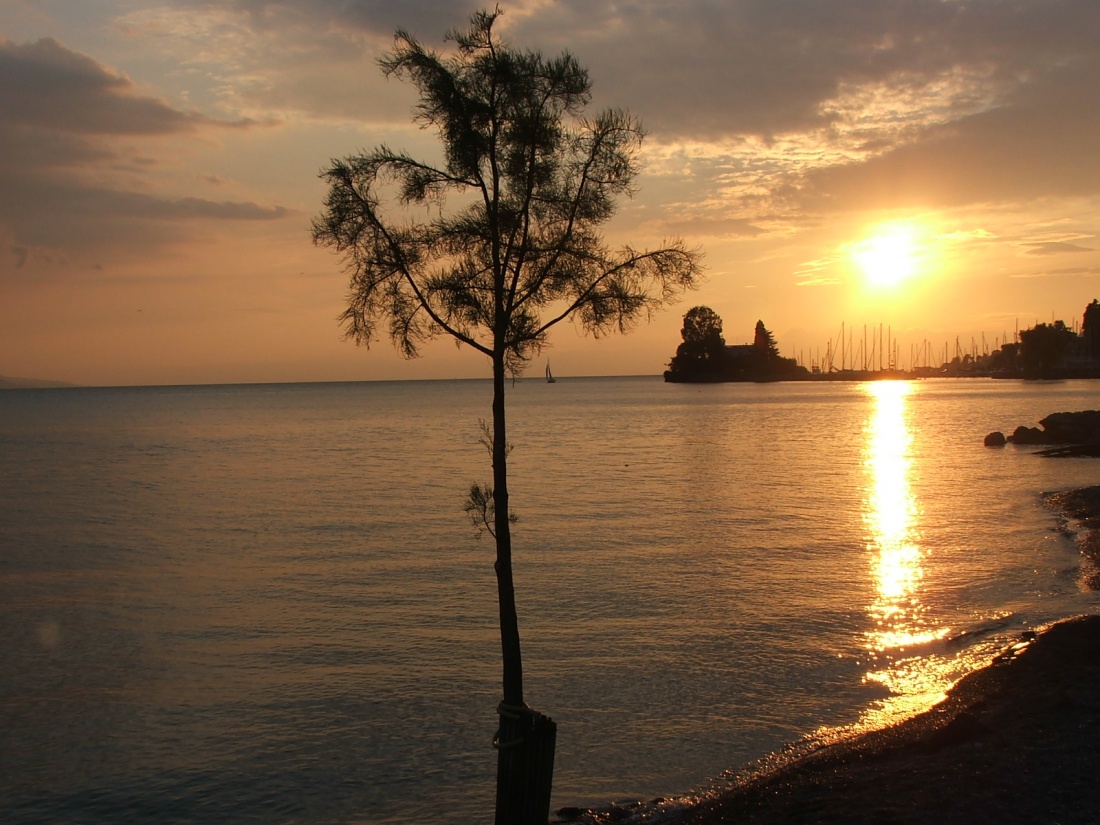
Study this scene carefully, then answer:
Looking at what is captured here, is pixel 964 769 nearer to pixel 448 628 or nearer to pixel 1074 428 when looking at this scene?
pixel 448 628

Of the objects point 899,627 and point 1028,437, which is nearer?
point 899,627

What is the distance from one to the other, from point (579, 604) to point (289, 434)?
81684 mm

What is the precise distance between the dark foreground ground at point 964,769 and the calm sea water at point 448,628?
1379 mm

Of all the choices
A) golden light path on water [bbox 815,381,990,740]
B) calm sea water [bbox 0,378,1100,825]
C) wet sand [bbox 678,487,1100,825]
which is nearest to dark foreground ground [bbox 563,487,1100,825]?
wet sand [bbox 678,487,1100,825]

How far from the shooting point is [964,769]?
1078cm

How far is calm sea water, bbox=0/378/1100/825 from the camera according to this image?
1347 cm

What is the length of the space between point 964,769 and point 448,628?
12.3 m

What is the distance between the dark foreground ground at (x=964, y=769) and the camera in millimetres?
9609

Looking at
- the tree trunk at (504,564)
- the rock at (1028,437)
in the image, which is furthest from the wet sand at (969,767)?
the rock at (1028,437)

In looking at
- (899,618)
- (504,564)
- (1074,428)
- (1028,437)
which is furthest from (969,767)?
(1028,437)

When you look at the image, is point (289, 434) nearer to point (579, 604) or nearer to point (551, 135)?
point (579, 604)

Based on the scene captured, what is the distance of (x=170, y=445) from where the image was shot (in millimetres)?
83188

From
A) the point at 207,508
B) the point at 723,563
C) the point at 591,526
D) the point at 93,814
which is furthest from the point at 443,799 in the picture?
the point at 207,508

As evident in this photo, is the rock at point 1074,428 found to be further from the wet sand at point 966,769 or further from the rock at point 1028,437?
the wet sand at point 966,769
